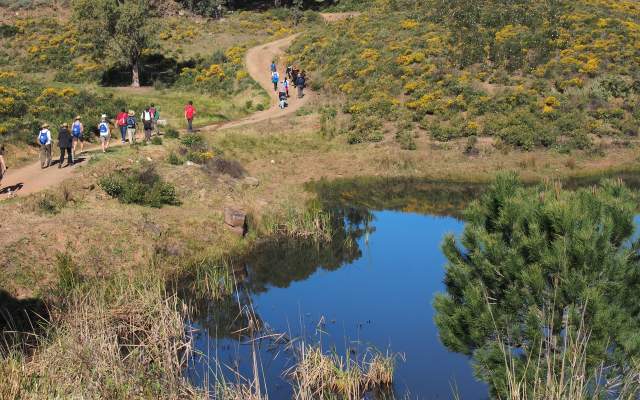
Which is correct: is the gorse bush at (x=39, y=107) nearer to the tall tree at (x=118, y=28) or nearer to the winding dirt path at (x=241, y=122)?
the winding dirt path at (x=241, y=122)

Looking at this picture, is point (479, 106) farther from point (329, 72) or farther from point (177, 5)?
point (177, 5)

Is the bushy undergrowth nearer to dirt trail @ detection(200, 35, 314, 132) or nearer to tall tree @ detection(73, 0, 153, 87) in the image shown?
dirt trail @ detection(200, 35, 314, 132)

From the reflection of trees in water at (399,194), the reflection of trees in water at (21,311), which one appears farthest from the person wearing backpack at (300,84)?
the reflection of trees in water at (21,311)

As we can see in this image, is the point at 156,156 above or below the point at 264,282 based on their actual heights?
above

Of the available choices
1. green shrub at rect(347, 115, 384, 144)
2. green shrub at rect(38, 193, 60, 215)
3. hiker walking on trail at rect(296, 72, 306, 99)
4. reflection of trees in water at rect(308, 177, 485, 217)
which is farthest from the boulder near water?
hiker walking on trail at rect(296, 72, 306, 99)

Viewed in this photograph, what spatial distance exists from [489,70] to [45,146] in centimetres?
3244

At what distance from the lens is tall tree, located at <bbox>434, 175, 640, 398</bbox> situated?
1097cm

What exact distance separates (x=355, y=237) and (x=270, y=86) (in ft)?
93.5

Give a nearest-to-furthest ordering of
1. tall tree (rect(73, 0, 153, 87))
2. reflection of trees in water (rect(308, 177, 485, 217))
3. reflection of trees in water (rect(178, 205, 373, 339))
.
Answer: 1. reflection of trees in water (rect(178, 205, 373, 339))
2. reflection of trees in water (rect(308, 177, 485, 217))
3. tall tree (rect(73, 0, 153, 87))

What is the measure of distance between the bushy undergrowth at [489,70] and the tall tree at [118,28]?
1354 centimetres

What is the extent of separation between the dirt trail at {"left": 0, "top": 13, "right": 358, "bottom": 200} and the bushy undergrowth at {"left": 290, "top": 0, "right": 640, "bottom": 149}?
262cm

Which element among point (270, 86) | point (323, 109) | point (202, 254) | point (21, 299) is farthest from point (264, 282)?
point (270, 86)

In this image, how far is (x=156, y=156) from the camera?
32094mm

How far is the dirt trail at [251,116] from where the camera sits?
26562 millimetres
